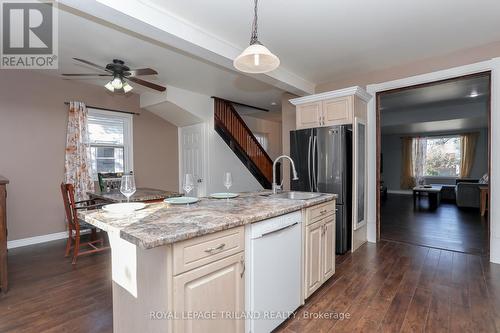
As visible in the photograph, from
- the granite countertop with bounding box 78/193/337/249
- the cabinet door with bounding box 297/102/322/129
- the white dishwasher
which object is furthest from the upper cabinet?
the white dishwasher

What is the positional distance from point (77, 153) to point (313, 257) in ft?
13.9

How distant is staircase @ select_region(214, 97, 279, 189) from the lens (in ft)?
18.6

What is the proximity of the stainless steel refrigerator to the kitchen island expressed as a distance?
198cm

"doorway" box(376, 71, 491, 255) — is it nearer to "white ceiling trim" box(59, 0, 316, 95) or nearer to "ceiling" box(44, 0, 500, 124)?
"ceiling" box(44, 0, 500, 124)

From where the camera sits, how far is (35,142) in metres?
3.96

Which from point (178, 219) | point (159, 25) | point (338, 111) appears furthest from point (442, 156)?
point (178, 219)

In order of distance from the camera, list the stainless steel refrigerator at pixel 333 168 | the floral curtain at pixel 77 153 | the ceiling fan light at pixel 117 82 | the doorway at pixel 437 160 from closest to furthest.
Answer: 1. the ceiling fan light at pixel 117 82
2. the stainless steel refrigerator at pixel 333 168
3. the doorway at pixel 437 160
4. the floral curtain at pixel 77 153

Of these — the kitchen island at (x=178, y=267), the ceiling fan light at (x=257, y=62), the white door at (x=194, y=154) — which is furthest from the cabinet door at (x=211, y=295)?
the white door at (x=194, y=154)

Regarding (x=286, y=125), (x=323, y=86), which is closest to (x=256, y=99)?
(x=286, y=125)

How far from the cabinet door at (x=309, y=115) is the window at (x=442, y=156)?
28.4ft

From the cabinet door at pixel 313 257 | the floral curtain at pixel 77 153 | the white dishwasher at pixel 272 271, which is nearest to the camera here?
the white dishwasher at pixel 272 271

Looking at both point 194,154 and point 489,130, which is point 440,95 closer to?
point 489,130

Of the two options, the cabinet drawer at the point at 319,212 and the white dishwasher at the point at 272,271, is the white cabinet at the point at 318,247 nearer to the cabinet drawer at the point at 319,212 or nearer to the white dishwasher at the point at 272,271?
the cabinet drawer at the point at 319,212

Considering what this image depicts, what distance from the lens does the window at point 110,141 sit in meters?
4.62
